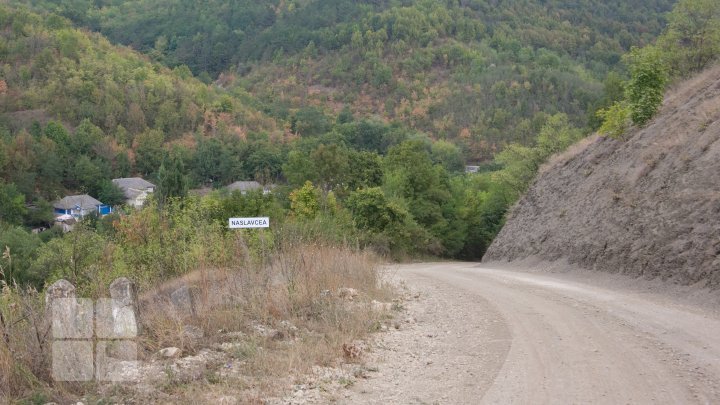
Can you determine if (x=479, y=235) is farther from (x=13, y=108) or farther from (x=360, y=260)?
(x=13, y=108)

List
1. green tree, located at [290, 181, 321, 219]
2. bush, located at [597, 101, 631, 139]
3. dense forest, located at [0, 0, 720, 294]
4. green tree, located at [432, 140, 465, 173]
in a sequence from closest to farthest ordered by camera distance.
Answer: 1. bush, located at [597, 101, 631, 139]
2. dense forest, located at [0, 0, 720, 294]
3. green tree, located at [290, 181, 321, 219]
4. green tree, located at [432, 140, 465, 173]

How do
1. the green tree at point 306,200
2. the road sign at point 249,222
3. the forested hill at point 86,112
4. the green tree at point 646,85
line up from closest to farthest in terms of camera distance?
the road sign at point 249,222 < the green tree at point 646,85 < the green tree at point 306,200 < the forested hill at point 86,112

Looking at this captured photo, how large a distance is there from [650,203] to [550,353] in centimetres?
1023

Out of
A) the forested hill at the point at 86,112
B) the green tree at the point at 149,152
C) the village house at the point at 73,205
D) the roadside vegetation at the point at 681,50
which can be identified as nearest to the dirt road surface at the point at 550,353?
the roadside vegetation at the point at 681,50

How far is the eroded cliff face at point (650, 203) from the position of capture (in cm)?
1434

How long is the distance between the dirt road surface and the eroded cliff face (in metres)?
1.58

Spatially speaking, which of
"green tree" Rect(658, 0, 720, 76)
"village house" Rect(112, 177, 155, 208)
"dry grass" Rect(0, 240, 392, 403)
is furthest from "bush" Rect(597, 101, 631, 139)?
"village house" Rect(112, 177, 155, 208)

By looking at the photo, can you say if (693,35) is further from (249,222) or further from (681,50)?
(249,222)

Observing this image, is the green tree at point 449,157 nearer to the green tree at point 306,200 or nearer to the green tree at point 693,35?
the green tree at point 306,200

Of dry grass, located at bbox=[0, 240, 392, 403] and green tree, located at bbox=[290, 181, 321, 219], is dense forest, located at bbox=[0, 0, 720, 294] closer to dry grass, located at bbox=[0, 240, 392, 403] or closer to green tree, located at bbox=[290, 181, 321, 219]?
green tree, located at bbox=[290, 181, 321, 219]

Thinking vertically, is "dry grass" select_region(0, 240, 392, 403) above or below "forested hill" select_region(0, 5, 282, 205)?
below

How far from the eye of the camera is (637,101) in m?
24.9

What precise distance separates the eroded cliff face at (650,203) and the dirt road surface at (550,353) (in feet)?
5.18

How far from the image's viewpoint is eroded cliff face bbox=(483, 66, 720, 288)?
14.3m
